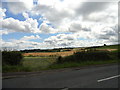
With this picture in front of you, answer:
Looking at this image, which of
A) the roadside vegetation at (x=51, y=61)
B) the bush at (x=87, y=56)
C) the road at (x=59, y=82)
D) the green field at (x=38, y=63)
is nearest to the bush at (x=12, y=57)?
the roadside vegetation at (x=51, y=61)

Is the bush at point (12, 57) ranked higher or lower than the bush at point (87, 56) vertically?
higher

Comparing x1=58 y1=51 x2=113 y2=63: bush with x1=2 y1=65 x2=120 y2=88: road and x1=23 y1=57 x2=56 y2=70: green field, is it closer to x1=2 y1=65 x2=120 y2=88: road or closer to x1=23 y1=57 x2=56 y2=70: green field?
x1=23 y1=57 x2=56 y2=70: green field

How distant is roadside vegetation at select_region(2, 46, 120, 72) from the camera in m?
12.1

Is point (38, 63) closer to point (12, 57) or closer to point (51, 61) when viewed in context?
point (51, 61)

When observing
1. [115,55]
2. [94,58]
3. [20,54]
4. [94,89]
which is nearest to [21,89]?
[94,89]

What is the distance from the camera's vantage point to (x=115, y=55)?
27.5 metres

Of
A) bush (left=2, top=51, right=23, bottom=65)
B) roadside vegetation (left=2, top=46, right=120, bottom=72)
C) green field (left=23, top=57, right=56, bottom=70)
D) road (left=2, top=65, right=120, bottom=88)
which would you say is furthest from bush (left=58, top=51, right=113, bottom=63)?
road (left=2, top=65, right=120, bottom=88)

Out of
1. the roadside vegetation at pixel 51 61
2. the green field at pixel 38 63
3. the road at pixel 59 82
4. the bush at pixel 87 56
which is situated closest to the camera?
the road at pixel 59 82

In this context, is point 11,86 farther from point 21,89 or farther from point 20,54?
point 20,54

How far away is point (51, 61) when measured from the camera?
17797 mm

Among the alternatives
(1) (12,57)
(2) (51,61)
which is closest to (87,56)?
(2) (51,61)

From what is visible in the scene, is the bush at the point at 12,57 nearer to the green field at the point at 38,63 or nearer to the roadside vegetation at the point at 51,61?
the roadside vegetation at the point at 51,61

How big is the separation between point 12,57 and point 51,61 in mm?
5879

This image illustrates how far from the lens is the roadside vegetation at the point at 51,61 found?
12.1 m
